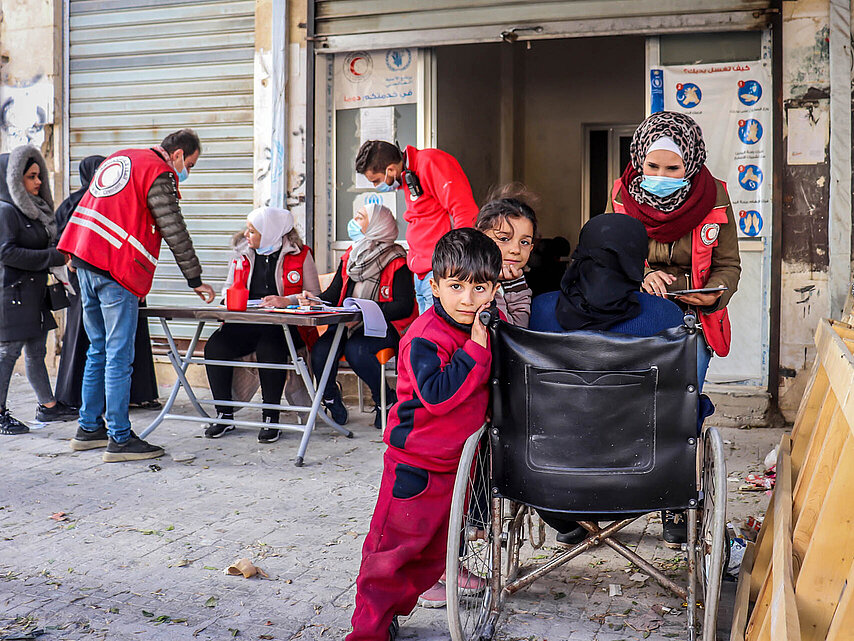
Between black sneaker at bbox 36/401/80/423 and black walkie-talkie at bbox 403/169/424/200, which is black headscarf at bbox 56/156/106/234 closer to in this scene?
black sneaker at bbox 36/401/80/423

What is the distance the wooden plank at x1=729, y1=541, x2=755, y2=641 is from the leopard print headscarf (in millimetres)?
1386

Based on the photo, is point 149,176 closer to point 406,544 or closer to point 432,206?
point 432,206

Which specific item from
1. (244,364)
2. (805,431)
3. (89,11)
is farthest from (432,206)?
(89,11)

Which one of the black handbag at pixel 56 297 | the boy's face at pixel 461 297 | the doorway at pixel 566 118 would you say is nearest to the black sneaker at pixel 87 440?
the black handbag at pixel 56 297

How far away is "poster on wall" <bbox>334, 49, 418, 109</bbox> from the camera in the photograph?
22.9ft

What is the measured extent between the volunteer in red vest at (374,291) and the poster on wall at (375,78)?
4.45 feet

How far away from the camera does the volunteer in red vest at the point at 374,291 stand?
19.6 feet

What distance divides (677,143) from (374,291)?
278cm

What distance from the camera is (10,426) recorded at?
5.84 meters

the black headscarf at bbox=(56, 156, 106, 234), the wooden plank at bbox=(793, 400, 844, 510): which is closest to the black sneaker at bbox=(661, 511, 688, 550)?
the wooden plank at bbox=(793, 400, 844, 510)

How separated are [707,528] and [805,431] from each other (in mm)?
1019

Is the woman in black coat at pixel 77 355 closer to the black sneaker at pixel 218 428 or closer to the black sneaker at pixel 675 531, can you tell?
the black sneaker at pixel 218 428

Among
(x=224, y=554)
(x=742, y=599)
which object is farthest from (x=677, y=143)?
(x=224, y=554)

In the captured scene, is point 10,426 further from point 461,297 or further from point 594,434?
point 594,434
